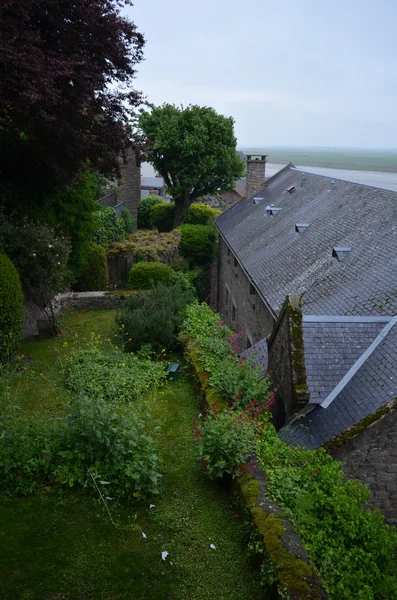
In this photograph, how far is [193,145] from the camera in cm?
2986

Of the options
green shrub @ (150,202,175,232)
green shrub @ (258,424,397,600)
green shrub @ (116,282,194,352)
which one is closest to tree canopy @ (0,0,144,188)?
green shrub @ (116,282,194,352)

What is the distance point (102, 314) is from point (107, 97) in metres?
7.03

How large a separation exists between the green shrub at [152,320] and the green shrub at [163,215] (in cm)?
2349


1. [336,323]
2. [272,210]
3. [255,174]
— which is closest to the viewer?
[336,323]

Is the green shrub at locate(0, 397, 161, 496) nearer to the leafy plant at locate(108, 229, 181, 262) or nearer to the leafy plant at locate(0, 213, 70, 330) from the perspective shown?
the leafy plant at locate(0, 213, 70, 330)

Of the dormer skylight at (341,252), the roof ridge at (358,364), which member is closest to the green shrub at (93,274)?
the dormer skylight at (341,252)

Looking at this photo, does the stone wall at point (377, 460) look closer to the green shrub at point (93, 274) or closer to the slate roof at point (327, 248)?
the slate roof at point (327, 248)

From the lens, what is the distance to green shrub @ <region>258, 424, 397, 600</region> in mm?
5016

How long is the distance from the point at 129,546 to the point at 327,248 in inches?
376

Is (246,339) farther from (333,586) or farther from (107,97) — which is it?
(333,586)

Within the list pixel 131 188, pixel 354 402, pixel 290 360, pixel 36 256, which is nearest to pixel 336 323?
pixel 290 360

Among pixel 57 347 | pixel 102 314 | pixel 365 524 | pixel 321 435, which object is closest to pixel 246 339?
A: pixel 102 314

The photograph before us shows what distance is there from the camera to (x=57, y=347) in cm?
1183

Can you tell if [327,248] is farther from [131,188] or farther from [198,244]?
[131,188]
